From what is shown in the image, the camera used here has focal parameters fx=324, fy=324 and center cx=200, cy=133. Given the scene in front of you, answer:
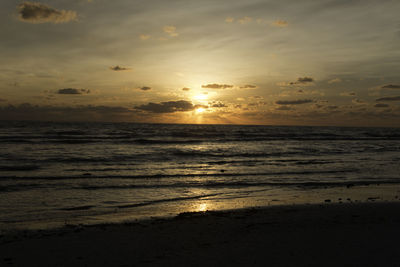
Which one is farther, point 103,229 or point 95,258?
point 103,229

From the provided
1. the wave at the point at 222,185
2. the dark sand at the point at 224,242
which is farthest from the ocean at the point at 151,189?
the dark sand at the point at 224,242

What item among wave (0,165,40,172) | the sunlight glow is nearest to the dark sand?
the sunlight glow

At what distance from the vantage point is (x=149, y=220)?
982 cm

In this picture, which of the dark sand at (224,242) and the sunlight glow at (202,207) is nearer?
the dark sand at (224,242)

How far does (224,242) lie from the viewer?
766 centimetres

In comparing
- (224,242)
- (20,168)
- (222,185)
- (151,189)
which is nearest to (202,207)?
(151,189)

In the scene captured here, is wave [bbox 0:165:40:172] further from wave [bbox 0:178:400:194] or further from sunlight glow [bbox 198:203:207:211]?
sunlight glow [bbox 198:203:207:211]

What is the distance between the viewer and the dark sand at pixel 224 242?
658 centimetres

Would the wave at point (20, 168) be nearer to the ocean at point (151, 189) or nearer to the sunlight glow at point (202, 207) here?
the ocean at point (151, 189)

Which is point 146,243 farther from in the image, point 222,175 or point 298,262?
point 222,175

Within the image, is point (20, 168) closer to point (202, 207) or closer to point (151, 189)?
point (151, 189)

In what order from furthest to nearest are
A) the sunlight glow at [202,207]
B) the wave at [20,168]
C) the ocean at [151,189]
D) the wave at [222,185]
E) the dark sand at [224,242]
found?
1. the wave at [20,168]
2. the wave at [222,185]
3. the sunlight glow at [202,207]
4. the ocean at [151,189]
5. the dark sand at [224,242]

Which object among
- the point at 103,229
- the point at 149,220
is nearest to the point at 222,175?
the point at 149,220

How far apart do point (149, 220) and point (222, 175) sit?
10468mm
